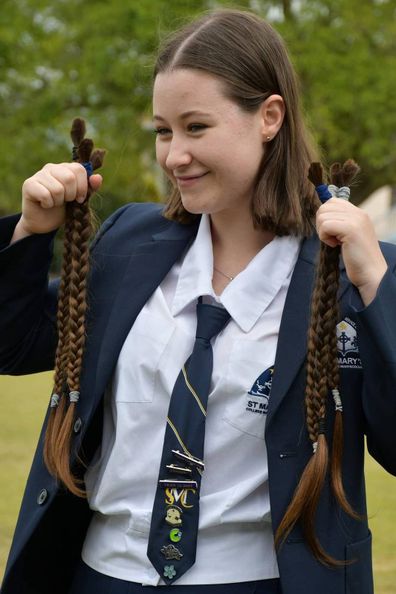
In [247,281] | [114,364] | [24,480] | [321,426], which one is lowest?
[24,480]

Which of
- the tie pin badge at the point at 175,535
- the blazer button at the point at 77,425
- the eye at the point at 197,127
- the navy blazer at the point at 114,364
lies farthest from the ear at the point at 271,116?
the tie pin badge at the point at 175,535

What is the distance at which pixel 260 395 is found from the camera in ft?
8.20

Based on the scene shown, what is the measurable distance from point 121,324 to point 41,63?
21.3 meters

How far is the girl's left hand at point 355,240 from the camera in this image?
2391 mm

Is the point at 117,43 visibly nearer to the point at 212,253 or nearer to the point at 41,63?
the point at 41,63

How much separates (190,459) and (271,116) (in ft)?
2.83

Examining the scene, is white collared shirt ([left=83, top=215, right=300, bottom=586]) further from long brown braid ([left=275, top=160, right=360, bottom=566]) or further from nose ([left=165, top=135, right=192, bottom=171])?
nose ([left=165, top=135, right=192, bottom=171])

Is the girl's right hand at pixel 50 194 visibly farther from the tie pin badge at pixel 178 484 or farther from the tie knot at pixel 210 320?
the tie pin badge at pixel 178 484

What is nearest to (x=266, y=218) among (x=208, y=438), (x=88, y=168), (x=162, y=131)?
(x=162, y=131)

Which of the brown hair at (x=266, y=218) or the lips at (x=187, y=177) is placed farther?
the lips at (x=187, y=177)

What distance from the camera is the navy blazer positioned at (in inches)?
95.9

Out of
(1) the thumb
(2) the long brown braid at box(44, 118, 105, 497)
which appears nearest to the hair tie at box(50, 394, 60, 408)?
(2) the long brown braid at box(44, 118, 105, 497)

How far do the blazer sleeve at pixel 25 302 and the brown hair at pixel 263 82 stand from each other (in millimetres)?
498

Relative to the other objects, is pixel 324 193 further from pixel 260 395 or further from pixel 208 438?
pixel 208 438
